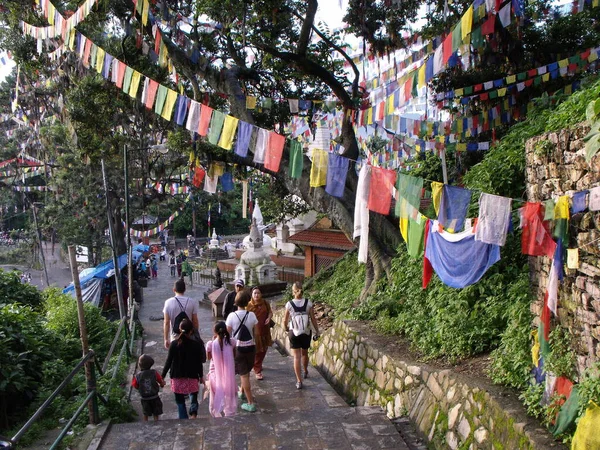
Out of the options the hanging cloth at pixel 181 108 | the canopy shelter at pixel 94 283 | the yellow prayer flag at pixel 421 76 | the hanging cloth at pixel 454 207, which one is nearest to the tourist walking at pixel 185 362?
the hanging cloth at pixel 454 207

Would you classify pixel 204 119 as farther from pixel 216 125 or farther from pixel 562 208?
pixel 562 208

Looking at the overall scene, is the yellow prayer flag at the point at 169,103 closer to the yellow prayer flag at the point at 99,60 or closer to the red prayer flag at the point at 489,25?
the yellow prayer flag at the point at 99,60

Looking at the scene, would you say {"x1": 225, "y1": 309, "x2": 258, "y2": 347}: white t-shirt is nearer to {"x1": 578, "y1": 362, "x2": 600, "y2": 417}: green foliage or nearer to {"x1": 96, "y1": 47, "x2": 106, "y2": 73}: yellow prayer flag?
{"x1": 578, "y1": 362, "x2": 600, "y2": 417}: green foliage

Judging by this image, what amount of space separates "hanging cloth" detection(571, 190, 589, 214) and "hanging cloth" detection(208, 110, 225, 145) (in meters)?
6.27

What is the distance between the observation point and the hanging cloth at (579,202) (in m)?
4.31

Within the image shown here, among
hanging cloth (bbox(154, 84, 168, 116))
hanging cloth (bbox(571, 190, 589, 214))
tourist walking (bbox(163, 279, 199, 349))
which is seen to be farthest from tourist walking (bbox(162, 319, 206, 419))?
hanging cloth (bbox(154, 84, 168, 116))

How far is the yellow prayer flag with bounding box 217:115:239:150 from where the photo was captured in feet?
29.6

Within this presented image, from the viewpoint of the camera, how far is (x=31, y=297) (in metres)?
13.9

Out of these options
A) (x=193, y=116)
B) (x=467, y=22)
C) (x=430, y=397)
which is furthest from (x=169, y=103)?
(x=430, y=397)

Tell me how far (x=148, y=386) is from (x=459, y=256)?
4077 millimetres

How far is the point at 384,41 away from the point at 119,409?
10.9m

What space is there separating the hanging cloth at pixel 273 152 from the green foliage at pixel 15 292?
787 centimetres

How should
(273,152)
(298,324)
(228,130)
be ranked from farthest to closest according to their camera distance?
(228,130), (273,152), (298,324)

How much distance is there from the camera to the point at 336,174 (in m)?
7.95
